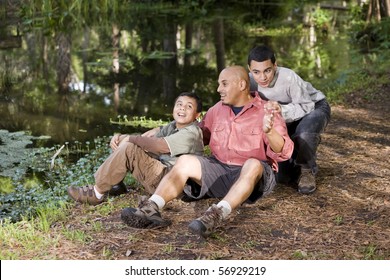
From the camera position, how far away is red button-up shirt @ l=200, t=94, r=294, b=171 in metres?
4.51

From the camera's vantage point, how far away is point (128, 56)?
15.1 meters

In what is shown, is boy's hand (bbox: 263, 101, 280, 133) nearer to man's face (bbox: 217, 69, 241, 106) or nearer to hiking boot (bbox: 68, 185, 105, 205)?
man's face (bbox: 217, 69, 241, 106)

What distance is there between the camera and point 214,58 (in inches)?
621

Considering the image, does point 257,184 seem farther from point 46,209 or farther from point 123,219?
point 46,209

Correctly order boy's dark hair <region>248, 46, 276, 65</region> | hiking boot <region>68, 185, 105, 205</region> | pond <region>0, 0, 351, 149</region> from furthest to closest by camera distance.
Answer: pond <region>0, 0, 351, 149</region>, hiking boot <region>68, 185, 105, 205</region>, boy's dark hair <region>248, 46, 276, 65</region>

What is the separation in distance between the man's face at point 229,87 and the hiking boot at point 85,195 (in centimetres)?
124

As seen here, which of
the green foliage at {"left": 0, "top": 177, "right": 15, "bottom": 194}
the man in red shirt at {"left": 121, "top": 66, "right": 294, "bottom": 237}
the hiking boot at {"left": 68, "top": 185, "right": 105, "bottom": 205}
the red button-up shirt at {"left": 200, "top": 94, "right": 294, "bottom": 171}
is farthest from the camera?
the green foliage at {"left": 0, "top": 177, "right": 15, "bottom": 194}

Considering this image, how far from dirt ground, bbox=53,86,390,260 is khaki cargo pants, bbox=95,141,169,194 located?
210 mm

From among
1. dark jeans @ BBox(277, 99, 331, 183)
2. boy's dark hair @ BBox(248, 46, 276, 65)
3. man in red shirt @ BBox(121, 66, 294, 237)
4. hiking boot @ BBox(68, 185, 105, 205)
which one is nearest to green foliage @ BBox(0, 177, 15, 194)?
hiking boot @ BBox(68, 185, 105, 205)

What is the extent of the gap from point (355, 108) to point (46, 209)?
465 cm

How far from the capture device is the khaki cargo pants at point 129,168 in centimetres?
466

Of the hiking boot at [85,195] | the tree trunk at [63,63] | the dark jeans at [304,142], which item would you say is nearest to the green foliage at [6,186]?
the hiking boot at [85,195]

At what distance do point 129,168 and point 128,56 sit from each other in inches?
418
